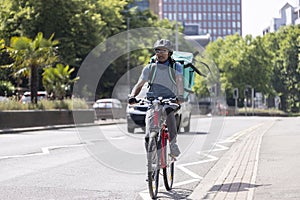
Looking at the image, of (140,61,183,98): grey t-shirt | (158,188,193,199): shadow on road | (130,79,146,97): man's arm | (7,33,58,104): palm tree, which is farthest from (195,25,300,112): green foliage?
(140,61,183,98): grey t-shirt

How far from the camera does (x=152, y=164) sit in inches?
287

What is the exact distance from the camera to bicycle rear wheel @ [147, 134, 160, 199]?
724cm

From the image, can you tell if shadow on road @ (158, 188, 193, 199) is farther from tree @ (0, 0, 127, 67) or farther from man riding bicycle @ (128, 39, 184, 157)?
tree @ (0, 0, 127, 67)

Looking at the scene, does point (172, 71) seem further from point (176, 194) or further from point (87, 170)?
point (87, 170)

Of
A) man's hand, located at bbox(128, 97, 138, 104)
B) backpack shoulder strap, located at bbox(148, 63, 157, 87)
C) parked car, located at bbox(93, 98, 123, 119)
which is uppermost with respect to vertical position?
backpack shoulder strap, located at bbox(148, 63, 157, 87)

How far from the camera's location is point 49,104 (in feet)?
96.4

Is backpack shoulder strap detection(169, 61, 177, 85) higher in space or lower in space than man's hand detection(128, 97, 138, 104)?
higher

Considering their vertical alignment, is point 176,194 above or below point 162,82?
below

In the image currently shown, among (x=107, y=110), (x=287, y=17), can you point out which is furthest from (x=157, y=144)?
(x=287, y=17)

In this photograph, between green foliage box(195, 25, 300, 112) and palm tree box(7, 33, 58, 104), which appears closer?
palm tree box(7, 33, 58, 104)

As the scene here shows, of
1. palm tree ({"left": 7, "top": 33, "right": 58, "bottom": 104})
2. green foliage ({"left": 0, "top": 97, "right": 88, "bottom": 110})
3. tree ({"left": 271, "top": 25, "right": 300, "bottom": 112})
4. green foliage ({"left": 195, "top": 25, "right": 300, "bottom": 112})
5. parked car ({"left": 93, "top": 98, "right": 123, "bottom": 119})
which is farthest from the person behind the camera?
tree ({"left": 271, "top": 25, "right": 300, "bottom": 112})

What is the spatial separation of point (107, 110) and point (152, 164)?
31371 millimetres

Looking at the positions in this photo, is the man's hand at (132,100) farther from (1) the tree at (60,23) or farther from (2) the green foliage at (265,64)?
(2) the green foliage at (265,64)

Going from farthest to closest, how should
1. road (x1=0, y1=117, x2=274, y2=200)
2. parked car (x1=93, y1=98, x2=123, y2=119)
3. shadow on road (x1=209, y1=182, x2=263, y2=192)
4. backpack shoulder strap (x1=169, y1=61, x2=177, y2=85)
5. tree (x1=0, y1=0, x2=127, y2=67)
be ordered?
tree (x1=0, y1=0, x2=127, y2=67) < parked car (x1=93, y1=98, x2=123, y2=119) < road (x1=0, y1=117, x2=274, y2=200) < shadow on road (x1=209, y1=182, x2=263, y2=192) < backpack shoulder strap (x1=169, y1=61, x2=177, y2=85)
